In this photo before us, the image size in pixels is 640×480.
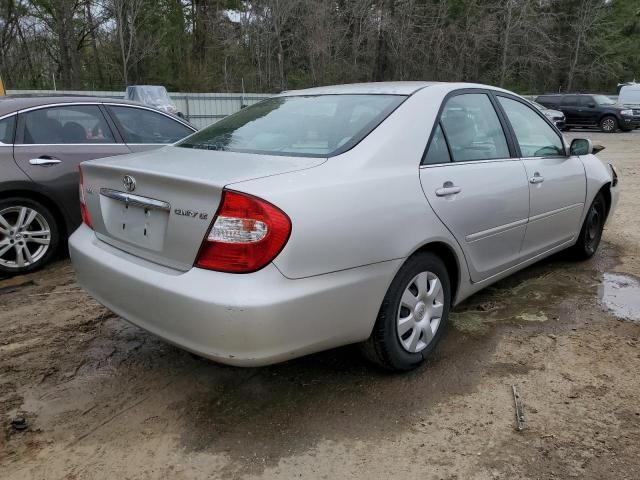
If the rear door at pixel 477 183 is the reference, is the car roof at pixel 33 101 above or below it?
above

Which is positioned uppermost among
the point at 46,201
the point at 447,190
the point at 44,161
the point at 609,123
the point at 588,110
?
the point at 447,190

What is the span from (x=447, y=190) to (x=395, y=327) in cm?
81

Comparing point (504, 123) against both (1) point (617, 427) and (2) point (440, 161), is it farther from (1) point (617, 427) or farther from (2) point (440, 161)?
(1) point (617, 427)

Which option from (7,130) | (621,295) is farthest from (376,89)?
(7,130)

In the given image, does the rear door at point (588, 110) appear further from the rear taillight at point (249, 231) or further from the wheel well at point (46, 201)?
A: the rear taillight at point (249, 231)

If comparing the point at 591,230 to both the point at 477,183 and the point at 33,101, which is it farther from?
the point at 33,101

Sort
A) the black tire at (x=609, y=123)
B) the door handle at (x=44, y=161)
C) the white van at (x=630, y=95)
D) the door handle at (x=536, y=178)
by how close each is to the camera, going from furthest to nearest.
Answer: the white van at (x=630, y=95), the black tire at (x=609, y=123), the door handle at (x=44, y=161), the door handle at (x=536, y=178)

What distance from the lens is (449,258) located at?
321 cm

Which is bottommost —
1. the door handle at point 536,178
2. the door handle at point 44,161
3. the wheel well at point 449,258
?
the wheel well at point 449,258

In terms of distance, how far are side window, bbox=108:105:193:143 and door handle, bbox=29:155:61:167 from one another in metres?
0.74

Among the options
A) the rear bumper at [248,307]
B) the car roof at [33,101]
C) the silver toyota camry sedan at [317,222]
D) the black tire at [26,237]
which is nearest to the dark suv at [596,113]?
the silver toyota camry sedan at [317,222]

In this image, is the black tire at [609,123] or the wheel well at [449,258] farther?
the black tire at [609,123]

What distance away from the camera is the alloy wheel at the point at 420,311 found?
115 inches

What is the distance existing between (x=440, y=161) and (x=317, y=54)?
94.5 feet
